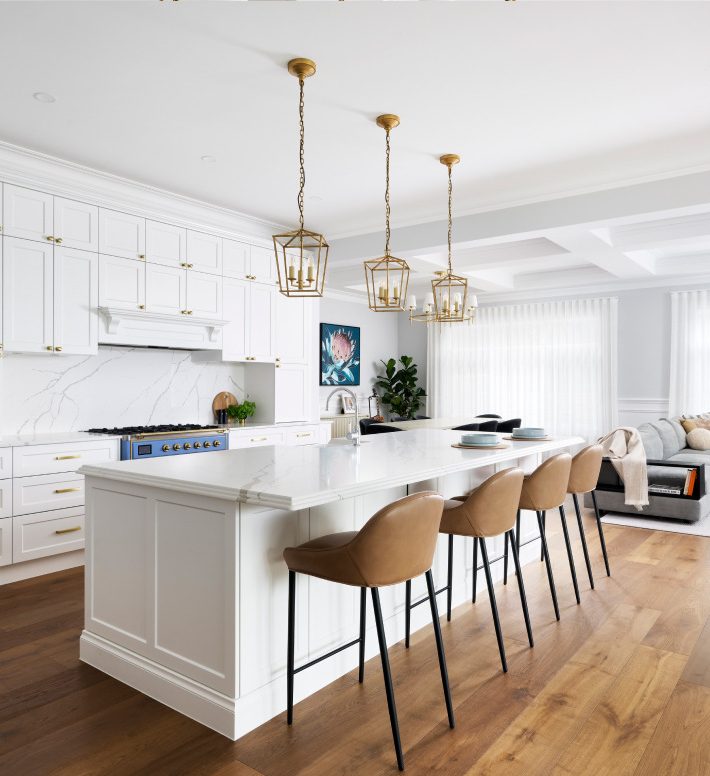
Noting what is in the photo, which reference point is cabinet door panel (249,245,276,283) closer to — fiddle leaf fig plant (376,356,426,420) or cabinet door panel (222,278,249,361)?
cabinet door panel (222,278,249,361)

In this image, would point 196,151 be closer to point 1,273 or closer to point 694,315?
point 1,273

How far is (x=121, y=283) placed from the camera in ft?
14.8

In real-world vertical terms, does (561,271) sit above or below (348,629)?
above

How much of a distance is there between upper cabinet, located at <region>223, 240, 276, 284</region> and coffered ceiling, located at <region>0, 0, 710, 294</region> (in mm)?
386

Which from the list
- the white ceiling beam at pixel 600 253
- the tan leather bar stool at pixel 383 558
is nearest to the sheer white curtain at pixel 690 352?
the white ceiling beam at pixel 600 253

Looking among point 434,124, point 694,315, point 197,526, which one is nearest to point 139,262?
point 434,124

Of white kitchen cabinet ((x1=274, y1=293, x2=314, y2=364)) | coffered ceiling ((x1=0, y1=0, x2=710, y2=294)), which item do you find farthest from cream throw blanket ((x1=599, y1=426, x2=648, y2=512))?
white kitchen cabinet ((x1=274, y1=293, x2=314, y2=364))

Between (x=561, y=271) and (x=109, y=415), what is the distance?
5883 mm

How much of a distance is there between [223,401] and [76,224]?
2118 millimetres

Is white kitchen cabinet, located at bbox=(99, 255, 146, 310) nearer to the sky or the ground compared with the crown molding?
nearer to the ground

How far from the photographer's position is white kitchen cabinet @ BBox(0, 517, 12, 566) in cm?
367

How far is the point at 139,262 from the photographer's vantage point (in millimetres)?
4625

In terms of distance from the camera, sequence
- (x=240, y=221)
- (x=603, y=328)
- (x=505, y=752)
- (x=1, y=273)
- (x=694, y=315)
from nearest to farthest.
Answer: (x=505, y=752), (x=1, y=273), (x=240, y=221), (x=694, y=315), (x=603, y=328)

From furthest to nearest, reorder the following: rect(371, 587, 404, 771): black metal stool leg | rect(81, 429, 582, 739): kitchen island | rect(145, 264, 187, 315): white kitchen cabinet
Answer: rect(145, 264, 187, 315): white kitchen cabinet → rect(81, 429, 582, 739): kitchen island → rect(371, 587, 404, 771): black metal stool leg
